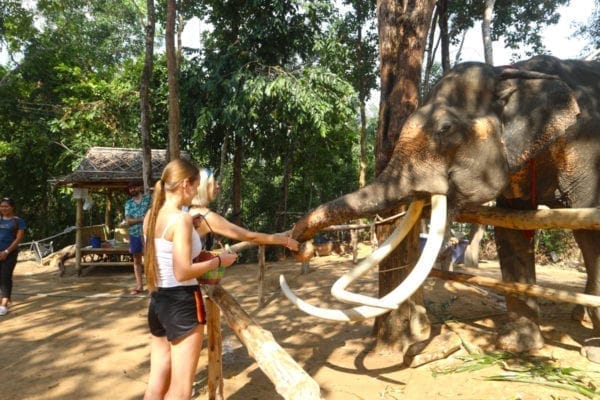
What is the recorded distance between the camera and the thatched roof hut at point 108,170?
9.71m

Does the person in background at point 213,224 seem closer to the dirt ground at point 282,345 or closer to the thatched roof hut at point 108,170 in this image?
the dirt ground at point 282,345

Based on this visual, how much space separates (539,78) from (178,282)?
116 inches

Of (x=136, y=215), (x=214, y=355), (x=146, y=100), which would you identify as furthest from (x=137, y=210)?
(x=214, y=355)

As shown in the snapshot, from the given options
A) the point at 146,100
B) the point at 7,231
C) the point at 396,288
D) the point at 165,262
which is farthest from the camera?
the point at 146,100

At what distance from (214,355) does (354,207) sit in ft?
4.62

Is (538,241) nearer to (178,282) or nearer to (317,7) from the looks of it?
(317,7)

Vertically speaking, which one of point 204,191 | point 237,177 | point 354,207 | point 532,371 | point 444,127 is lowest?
point 532,371

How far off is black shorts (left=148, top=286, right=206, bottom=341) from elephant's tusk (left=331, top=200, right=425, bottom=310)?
74 cm

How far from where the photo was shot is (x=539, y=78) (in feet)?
10.8

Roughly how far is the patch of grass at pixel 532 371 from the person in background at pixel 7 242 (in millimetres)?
5639

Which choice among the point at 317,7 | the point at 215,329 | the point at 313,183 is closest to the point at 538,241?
the point at 313,183

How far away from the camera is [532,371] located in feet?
11.0

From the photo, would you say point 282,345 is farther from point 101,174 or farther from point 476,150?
point 101,174

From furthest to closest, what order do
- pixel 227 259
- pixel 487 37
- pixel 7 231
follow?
pixel 487 37, pixel 7 231, pixel 227 259
